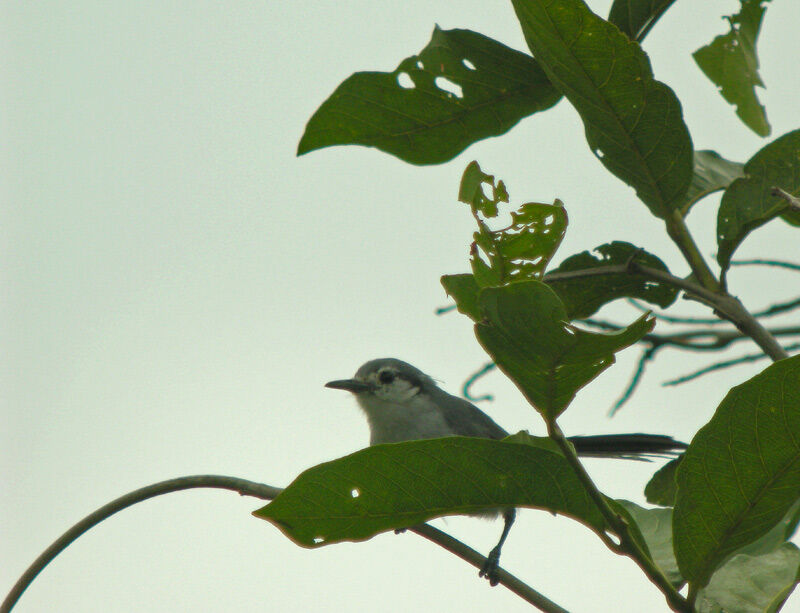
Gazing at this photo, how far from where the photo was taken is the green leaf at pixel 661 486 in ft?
9.95

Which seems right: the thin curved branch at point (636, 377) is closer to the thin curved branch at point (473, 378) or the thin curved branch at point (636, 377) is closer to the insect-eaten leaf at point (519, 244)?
the thin curved branch at point (473, 378)

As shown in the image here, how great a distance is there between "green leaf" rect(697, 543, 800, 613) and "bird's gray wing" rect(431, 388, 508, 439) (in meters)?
3.22

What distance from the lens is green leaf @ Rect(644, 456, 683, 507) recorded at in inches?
119

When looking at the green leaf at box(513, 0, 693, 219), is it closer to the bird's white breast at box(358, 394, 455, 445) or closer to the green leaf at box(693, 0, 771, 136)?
the green leaf at box(693, 0, 771, 136)

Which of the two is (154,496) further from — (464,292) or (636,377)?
(636,377)

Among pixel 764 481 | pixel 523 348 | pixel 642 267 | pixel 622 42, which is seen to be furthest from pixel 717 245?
pixel 523 348

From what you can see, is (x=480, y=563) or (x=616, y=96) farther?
(x=616, y=96)

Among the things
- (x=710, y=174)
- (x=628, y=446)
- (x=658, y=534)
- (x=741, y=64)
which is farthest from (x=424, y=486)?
(x=628, y=446)

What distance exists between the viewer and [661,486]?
3.05 meters

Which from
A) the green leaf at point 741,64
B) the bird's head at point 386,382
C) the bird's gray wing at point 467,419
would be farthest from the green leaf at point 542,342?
the bird's head at point 386,382

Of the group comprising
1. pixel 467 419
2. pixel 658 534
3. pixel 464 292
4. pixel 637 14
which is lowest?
pixel 658 534

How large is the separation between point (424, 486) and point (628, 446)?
2.83 meters

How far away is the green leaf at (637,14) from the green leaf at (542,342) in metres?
1.30

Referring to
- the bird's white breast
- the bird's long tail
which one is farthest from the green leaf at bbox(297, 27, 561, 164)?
the bird's white breast
